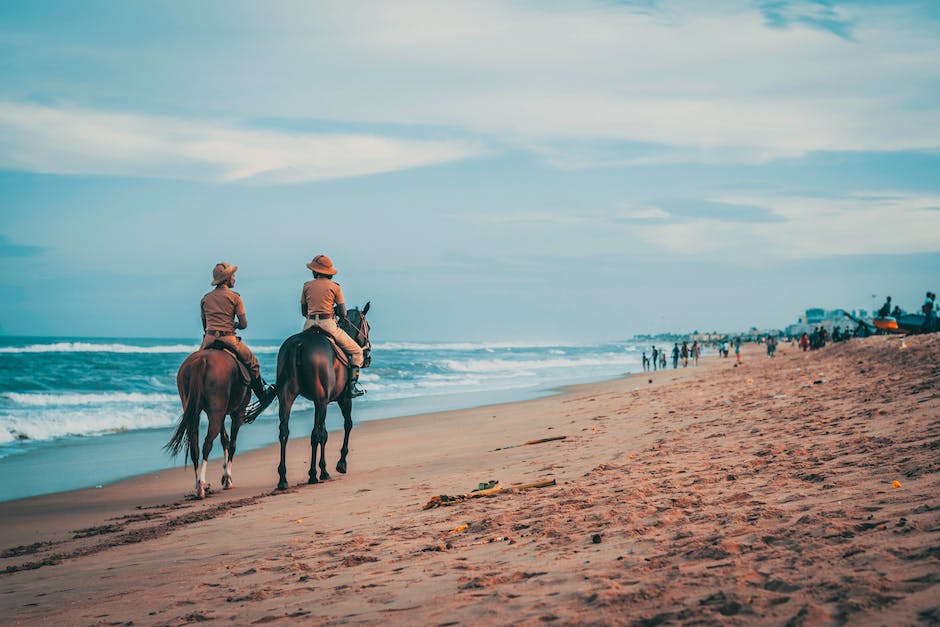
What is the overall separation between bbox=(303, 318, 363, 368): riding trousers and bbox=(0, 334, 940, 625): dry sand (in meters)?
1.97

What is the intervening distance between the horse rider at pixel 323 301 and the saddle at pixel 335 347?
0.14 feet

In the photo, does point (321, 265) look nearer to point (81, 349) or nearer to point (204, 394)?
point (204, 394)

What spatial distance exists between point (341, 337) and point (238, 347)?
1.67 meters

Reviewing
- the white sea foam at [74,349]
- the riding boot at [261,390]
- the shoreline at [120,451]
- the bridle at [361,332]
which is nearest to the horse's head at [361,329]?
the bridle at [361,332]

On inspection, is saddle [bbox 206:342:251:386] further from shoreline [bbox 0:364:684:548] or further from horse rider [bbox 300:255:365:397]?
shoreline [bbox 0:364:684:548]

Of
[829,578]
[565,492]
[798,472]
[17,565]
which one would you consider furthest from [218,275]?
Answer: [829,578]

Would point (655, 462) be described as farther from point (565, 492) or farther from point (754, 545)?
point (754, 545)

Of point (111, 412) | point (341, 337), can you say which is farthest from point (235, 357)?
point (111, 412)

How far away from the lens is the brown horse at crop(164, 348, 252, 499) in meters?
11.4

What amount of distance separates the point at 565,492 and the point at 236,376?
6.32 meters

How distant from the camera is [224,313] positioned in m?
11.8

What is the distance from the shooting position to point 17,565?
7.41 metres

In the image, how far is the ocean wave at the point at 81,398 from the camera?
2988 cm

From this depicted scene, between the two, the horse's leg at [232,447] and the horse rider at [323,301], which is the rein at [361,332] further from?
the horse's leg at [232,447]
